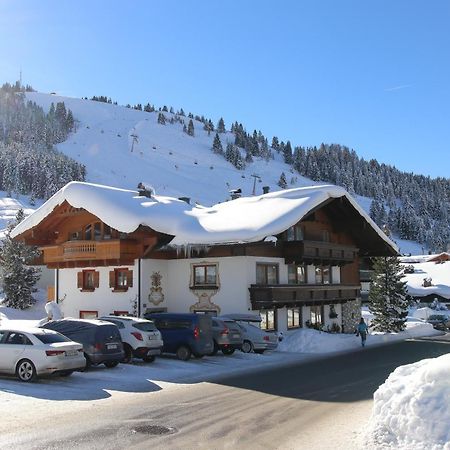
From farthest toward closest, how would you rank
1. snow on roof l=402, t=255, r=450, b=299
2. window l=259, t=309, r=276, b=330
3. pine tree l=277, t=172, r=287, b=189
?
1. pine tree l=277, t=172, r=287, b=189
2. snow on roof l=402, t=255, r=450, b=299
3. window l=259, t=309, r=276, b=330

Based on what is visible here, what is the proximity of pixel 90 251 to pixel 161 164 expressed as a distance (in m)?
123

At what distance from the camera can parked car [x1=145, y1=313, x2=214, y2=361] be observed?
2223cm

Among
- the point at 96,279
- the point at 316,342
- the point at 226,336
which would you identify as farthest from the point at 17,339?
the point at 96,279

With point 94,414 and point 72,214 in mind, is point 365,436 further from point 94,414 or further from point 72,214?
point 72,214

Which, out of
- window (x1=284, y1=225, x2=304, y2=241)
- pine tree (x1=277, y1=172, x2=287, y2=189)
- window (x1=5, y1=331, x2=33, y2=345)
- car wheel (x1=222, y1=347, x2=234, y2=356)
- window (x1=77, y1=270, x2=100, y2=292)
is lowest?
car wheel (x1=222, y1=347, x2=234, y2=356)

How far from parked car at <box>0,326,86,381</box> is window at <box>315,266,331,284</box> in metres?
22.8

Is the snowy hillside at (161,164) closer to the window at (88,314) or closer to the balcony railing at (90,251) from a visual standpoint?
the balcony railing at (90,251)

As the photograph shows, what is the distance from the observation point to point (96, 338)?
18328 mm

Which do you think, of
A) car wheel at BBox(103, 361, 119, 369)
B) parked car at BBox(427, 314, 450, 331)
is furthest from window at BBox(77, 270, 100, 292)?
parked car at BBox(427, 314, 450, 331)

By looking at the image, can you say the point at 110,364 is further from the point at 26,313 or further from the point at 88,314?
the point at 26,313

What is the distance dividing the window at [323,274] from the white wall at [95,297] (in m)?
11.8

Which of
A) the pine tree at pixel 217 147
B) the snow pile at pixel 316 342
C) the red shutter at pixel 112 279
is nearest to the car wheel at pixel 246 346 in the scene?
the snow pile at pixel 316 342

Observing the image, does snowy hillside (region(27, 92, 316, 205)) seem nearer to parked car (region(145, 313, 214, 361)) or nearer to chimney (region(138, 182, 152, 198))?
chimney (region(138, 182, 152, 198))

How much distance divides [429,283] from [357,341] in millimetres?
52599
